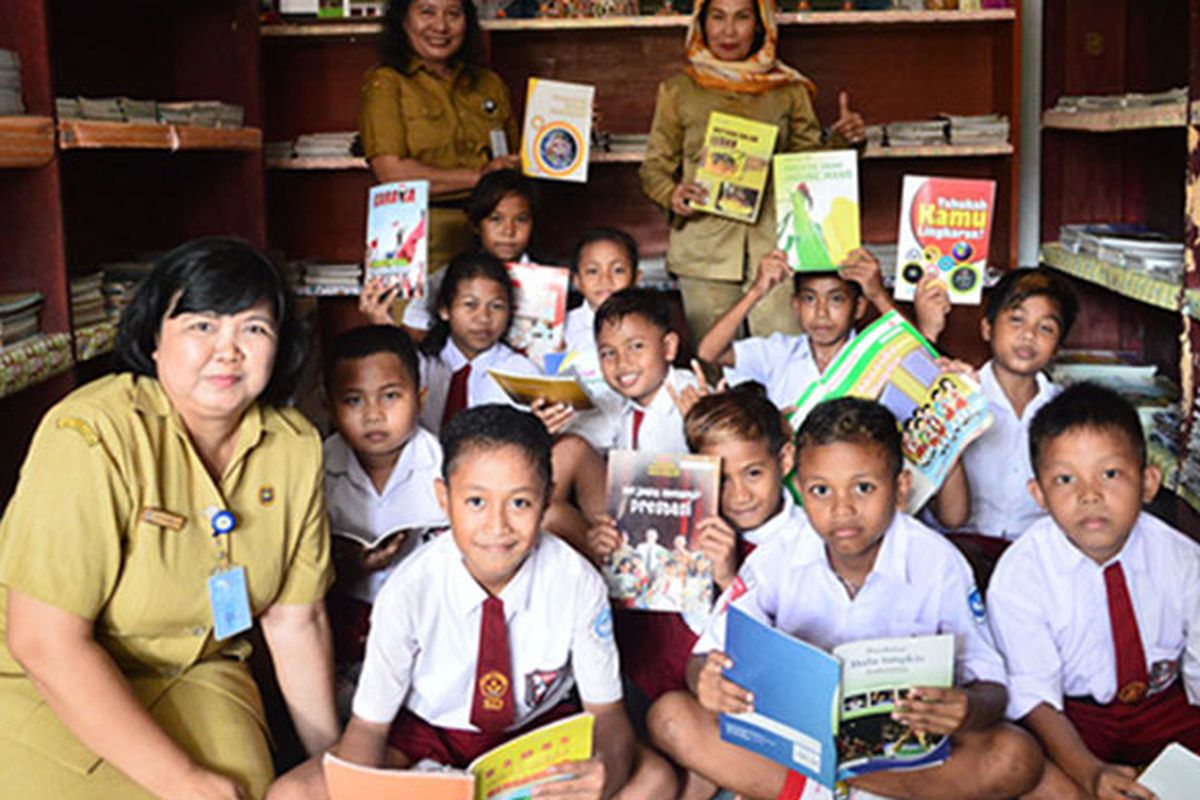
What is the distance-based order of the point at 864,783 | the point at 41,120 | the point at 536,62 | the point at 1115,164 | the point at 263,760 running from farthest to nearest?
the point at 536,62 < the point at 1115,164 < the point at 41,120 < the point at 864,783 < the point at 263,760

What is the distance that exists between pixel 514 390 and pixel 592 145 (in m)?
1.95

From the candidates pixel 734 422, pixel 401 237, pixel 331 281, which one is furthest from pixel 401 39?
pixel 734 422

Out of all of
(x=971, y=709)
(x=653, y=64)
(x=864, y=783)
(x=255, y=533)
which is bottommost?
(x=864, y=783)

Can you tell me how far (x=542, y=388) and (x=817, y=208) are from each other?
1.16 m

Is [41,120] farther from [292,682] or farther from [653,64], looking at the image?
[653,64]

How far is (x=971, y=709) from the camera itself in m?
2.27

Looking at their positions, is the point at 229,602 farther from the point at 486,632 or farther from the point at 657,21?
the point at 657,21

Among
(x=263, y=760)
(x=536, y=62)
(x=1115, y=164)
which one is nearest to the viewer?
(x=263, y=760)

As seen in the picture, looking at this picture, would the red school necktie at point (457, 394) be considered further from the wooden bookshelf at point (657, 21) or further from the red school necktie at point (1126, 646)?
the red school necktie at point (1126, 646)

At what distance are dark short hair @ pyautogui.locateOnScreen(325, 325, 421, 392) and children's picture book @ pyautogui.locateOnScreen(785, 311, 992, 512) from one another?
2.78 feet

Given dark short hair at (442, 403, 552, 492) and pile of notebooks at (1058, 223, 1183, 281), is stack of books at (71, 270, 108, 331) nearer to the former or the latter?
dark short hair at (442, 403, 552, 492)

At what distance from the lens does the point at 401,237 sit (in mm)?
3701

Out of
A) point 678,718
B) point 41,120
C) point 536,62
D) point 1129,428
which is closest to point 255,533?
point 678,718

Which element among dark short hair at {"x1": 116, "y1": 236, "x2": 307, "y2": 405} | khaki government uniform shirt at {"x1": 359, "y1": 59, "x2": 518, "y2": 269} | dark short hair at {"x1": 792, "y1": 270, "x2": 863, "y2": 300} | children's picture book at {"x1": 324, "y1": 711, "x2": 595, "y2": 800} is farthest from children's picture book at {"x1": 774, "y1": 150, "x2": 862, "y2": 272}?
children's picture book at {"x1": 324, "y1": 711, "x2": 595, "y2": 800}
